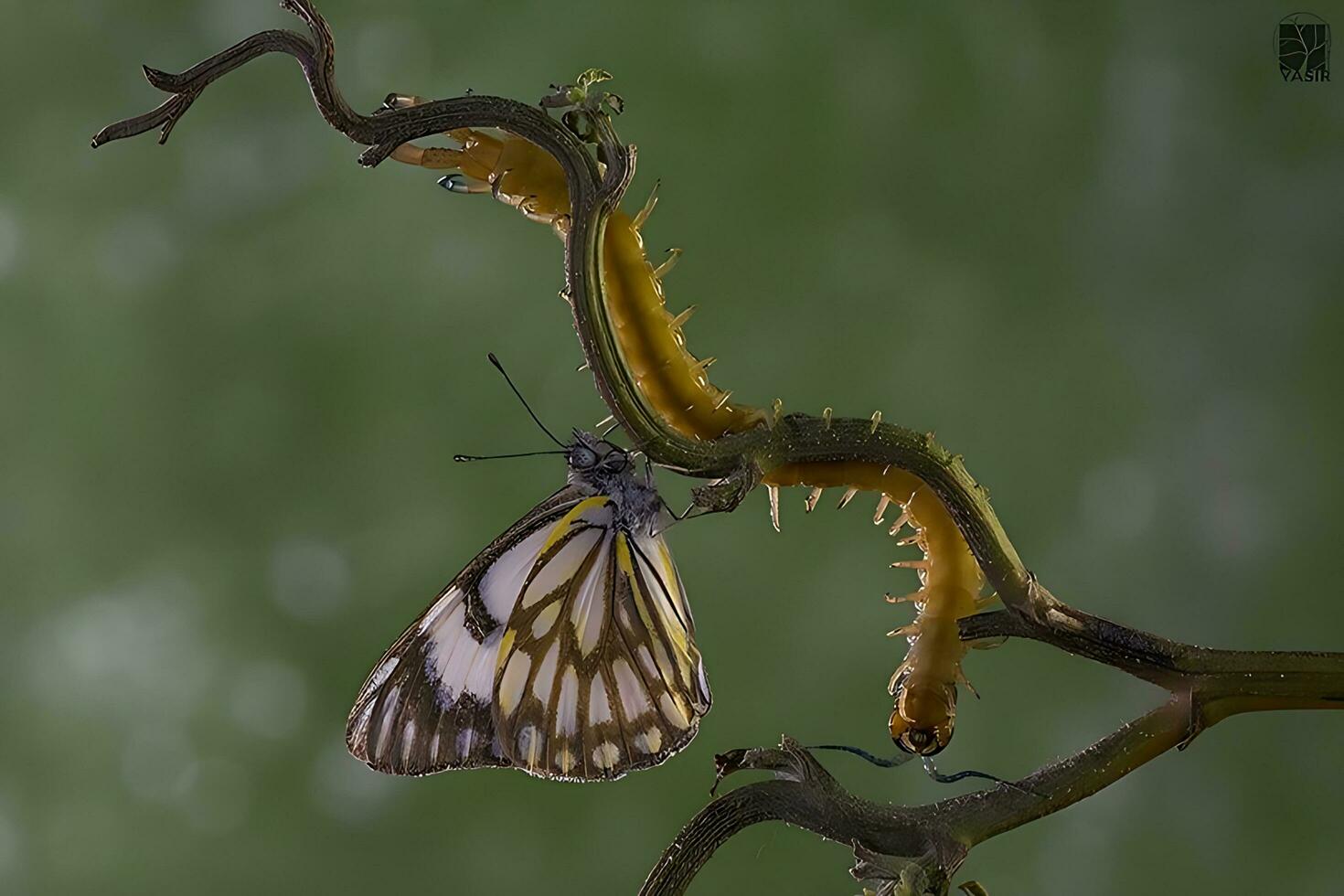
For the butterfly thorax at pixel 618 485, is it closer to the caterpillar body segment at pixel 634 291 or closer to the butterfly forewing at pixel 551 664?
the butterfly forewing at pixel 551 664

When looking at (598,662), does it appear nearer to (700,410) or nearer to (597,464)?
(597,464)

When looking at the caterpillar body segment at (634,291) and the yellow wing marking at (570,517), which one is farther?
the yellow wing marking at (570,517)

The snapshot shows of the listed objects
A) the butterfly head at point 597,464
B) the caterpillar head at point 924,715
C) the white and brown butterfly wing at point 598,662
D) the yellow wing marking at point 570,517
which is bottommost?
the caterpillar head at point 924,715

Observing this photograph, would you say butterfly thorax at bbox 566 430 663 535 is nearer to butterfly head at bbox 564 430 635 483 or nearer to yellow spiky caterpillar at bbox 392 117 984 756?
butterfly head at bbox 564 430 635 483

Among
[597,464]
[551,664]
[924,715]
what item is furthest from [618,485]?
[924,715]

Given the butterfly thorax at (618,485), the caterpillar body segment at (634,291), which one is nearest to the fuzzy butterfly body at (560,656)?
the butterfly thorax at (618,485)

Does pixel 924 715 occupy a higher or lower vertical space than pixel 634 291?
lower

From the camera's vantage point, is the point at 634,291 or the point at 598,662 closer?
the point at 634,291
